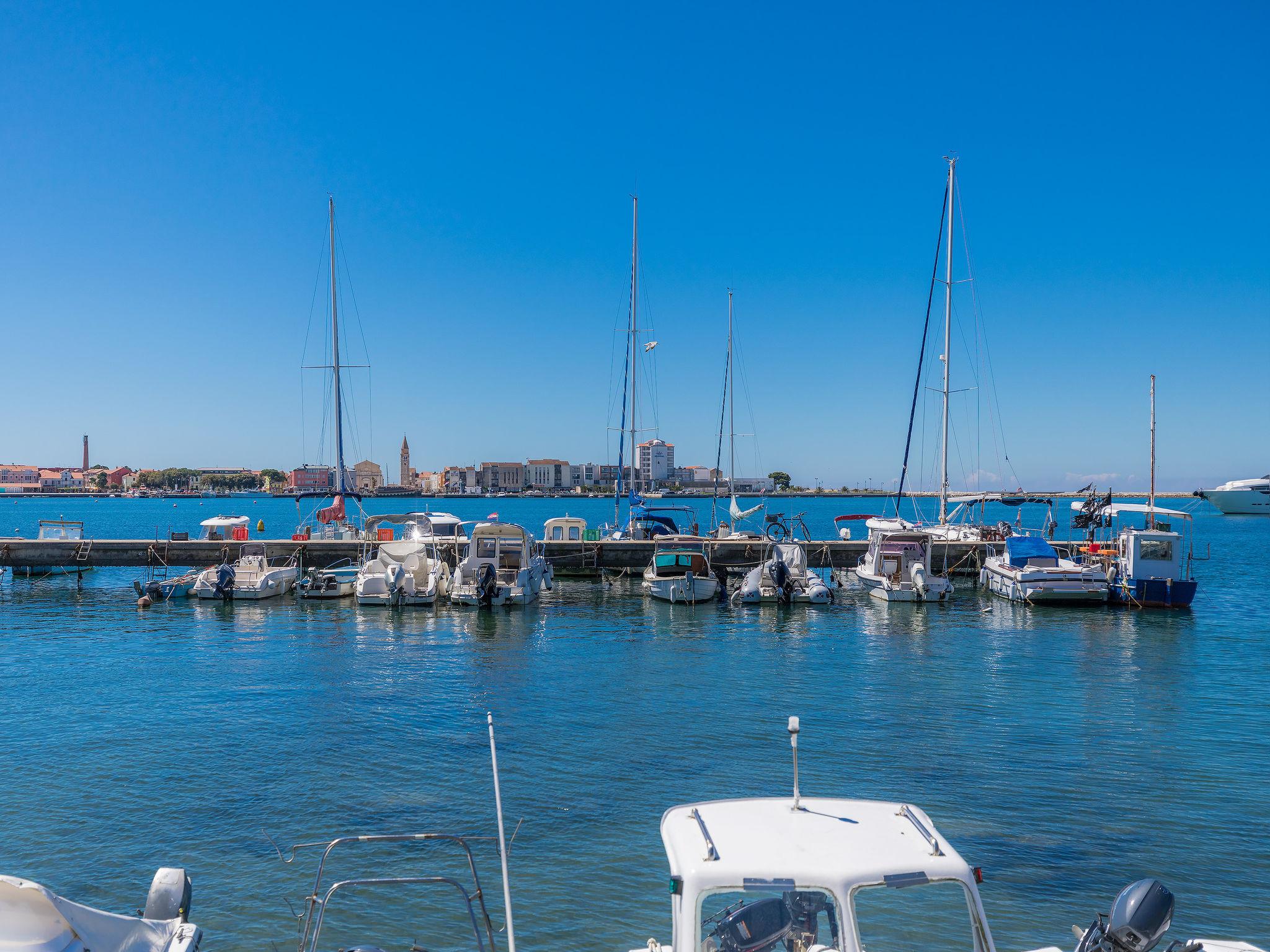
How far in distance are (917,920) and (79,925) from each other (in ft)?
24.7

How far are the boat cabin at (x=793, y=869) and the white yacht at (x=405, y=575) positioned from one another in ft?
104

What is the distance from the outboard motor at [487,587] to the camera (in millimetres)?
35219

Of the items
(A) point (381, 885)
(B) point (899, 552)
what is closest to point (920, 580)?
(B) point (899, 552)

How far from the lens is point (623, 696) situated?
67.6 feet

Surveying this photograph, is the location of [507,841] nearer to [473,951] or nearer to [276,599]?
[473,951]

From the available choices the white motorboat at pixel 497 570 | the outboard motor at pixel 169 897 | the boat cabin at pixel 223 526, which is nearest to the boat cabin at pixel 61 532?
the boat cabin at pixel 223 526

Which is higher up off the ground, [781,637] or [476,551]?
[476,551]

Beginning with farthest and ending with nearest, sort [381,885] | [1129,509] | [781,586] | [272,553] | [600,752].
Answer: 1. [272,553]
2. [1129,509]
3. [781,586]
4. [600,752]
5. [381,885]

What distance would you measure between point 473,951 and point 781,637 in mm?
22292

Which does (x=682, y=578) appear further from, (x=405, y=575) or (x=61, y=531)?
(x=61, y=531)

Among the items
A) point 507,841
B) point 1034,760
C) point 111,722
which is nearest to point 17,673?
point 111,722

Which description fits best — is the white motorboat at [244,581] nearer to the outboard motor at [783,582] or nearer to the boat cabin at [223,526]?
the boat cabin at [223,526]

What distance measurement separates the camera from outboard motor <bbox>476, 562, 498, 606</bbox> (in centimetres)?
3522

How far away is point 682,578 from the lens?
38219 millimetres
